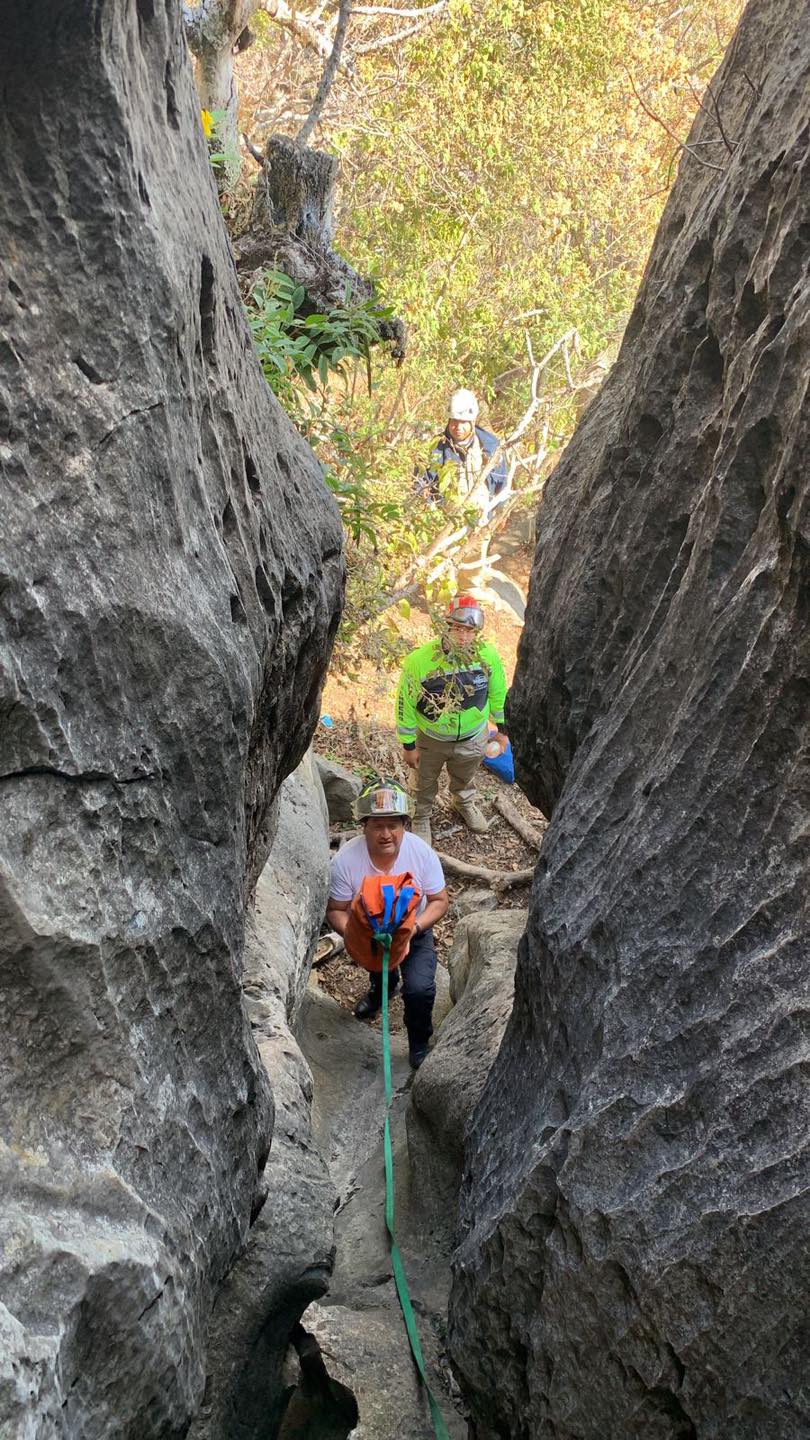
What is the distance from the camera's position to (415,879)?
6.50m

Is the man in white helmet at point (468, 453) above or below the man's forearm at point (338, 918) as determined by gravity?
above

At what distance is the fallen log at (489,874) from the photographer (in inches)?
360

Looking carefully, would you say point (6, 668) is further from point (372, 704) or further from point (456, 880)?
point (372, 704)

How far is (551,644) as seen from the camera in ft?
17.7

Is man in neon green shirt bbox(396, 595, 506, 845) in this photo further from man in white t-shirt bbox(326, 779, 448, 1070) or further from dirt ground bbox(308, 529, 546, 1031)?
man in white t-shirt bbox(326, 779, 448, 1070)

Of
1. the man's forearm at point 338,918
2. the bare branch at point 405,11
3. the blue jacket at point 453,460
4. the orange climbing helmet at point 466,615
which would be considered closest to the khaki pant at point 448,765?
the orange climbing helmet at point 466,615

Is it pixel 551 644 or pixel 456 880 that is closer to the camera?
pixel 551 644

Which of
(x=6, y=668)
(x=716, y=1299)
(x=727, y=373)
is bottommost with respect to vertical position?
(x=716, y=1299)

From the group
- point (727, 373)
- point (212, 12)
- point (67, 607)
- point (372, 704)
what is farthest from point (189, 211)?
point (372, 704)

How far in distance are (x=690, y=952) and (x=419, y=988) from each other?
388 centimetres

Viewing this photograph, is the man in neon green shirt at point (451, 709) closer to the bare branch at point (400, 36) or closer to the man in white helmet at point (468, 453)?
the man in white helmet at point (468, 453)

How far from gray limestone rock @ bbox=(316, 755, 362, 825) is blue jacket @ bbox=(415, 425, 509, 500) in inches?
116

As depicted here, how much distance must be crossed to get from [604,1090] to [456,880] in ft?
20.9

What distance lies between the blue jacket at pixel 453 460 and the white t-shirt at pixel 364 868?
15.2 feet
